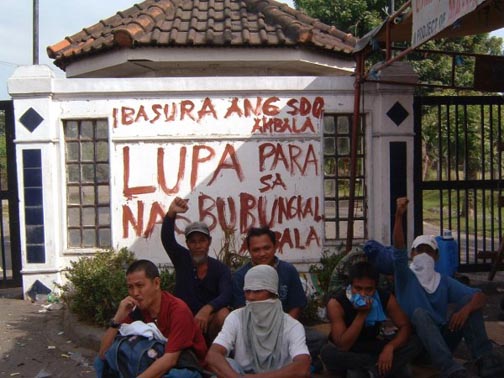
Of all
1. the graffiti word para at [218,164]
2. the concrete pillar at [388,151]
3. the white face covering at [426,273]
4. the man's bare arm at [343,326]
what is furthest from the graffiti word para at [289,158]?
the man's bare arm at [343,326]

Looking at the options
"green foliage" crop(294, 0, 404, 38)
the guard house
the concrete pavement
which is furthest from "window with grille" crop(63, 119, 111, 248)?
"green foliage" crop(294, 0, 404, 38)

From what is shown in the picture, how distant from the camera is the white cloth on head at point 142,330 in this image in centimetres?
363

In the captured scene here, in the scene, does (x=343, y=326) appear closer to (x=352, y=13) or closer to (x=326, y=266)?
(x=326, y=266)

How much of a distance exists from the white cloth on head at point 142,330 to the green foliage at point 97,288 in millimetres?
2233

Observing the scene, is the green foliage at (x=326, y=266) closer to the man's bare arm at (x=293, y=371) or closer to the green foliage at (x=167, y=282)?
the green foliage at (x=167, y=282)

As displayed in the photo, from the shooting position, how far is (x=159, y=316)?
375 cm

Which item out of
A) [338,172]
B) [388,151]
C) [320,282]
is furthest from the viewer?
[338,172]

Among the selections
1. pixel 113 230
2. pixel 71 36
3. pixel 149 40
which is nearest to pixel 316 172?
pixel 113 230

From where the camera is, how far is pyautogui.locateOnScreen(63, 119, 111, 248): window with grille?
7.21 meters

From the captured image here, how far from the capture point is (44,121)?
23.3 feet

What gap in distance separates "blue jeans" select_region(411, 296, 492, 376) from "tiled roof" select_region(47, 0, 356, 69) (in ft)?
18.8

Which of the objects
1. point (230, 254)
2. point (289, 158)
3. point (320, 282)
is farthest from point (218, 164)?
point (320, 282)

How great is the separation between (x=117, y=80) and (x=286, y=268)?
12.0ft

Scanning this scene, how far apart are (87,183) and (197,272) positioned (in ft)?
9.69
